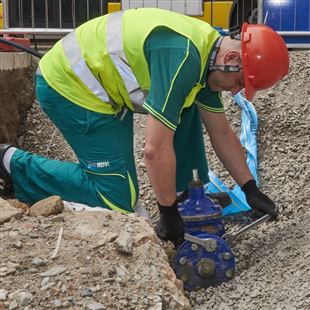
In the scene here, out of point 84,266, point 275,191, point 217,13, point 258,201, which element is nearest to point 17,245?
point 84,266

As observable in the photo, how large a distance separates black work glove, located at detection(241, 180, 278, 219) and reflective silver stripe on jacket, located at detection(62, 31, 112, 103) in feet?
2.88

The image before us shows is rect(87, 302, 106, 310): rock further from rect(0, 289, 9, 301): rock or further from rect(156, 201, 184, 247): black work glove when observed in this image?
rect(156, 201, 184, 247): black work glove

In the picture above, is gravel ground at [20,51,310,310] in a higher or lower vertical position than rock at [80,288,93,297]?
lower

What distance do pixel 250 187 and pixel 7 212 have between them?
1.39 m

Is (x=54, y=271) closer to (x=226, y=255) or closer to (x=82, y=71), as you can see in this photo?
(x=226, y=255)

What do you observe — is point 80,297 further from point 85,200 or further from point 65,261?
point 85,200

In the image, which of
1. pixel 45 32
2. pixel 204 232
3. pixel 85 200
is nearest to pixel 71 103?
pixel 85 200

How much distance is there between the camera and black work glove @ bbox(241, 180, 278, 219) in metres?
4.03

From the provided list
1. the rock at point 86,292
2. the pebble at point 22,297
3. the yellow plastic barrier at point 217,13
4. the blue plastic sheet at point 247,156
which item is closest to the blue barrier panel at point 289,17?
the yellow plastic barrier at point 217,13

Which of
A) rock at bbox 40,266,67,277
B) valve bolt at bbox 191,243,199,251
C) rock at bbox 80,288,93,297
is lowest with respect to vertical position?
valve bolt at bbox 191,243,199,251

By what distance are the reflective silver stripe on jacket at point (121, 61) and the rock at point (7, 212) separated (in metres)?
0.86

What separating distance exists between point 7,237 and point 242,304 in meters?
1.11

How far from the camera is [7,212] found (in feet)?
10.9

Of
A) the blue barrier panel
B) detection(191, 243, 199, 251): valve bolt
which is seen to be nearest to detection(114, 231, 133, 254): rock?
detection(191, 243, 199, 251): valve bolt
